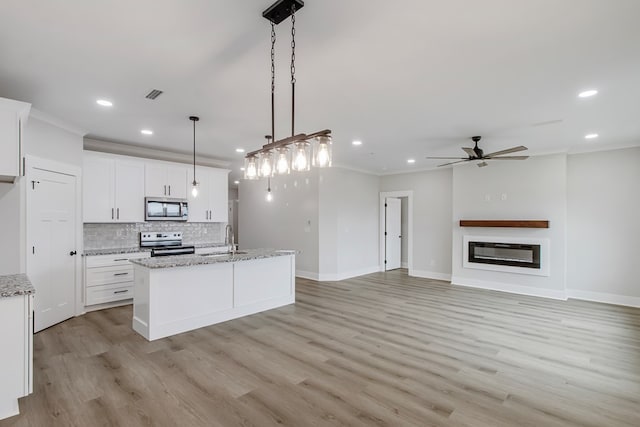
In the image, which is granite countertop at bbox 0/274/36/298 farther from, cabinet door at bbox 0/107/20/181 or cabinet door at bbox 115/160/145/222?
cabinet door at bbox 115/160/145/222

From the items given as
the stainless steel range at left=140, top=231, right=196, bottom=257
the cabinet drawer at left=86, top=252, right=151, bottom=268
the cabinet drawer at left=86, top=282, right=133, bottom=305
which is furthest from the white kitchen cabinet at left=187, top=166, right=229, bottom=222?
the cabinet drawer at left=86, top=282, right=133, bottom=305

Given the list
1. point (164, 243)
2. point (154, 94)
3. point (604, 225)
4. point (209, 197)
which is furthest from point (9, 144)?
point (604, 225)

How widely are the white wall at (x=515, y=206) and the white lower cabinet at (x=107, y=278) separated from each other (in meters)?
6.29

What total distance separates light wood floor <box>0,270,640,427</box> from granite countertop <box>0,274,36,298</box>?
86 cm

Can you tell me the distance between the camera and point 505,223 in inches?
247

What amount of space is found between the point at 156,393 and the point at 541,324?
4.67 metres

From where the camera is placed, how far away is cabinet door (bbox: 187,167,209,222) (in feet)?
20.9

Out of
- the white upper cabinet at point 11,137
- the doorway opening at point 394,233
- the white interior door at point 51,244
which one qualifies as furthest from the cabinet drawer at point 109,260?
the doorway opening at point 394,233

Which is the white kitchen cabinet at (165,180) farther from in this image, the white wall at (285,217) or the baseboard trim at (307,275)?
the baseboard trim at (307,275)

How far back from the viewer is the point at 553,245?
5.94 m

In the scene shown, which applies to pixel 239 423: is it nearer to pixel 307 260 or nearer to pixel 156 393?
pixel 156 393

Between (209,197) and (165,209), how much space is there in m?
0.94

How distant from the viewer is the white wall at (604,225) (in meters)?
5.41

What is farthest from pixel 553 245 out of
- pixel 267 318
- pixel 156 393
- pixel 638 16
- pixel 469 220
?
pixel 156 393
